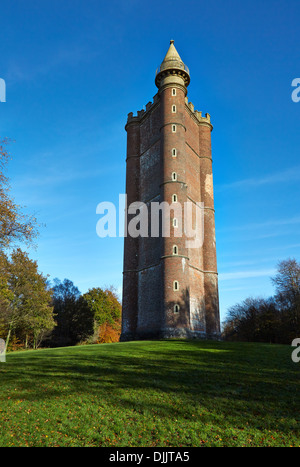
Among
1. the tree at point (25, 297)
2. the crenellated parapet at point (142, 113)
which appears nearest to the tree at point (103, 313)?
the tree at point (25, 297)

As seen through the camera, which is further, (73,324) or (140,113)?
Answer: (73,324)

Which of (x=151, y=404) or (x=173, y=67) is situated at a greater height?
(x=173, y=67)

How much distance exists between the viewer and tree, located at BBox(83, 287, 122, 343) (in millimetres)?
49844

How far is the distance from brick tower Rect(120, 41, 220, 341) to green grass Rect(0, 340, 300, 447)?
549 inches

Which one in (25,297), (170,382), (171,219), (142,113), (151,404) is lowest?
(151,404)

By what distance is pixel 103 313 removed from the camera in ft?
165

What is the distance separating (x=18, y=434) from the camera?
279 inches

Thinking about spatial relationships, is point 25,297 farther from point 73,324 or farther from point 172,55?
point 172,55

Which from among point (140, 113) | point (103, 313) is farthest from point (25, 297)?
point (140, 113)

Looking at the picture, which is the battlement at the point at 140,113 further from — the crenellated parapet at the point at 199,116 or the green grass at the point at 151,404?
the green grass at the point at 151,404

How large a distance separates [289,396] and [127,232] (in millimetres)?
→ 25831

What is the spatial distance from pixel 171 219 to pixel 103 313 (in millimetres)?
26790
